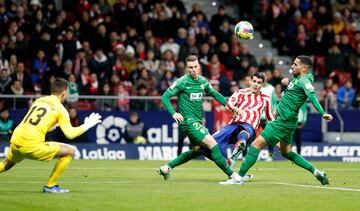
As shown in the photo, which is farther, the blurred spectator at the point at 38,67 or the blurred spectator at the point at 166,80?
the blurred spectator at the point at 166,80

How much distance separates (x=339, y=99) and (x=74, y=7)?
29.0 ft

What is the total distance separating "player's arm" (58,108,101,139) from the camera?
13289 mm

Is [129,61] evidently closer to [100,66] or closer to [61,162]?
[100,66]

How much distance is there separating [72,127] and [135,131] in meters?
12.7

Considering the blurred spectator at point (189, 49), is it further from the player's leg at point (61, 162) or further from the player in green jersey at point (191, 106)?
the player's leg at point (61, 162)

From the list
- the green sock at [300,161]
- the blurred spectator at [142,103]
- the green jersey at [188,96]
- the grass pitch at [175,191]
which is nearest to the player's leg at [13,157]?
the grass pitch at [175,191]

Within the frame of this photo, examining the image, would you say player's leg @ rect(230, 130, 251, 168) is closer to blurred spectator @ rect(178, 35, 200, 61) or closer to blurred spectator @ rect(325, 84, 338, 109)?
blurred spectator @ rect(325, 84, 338, 109)

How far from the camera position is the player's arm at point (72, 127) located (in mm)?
13289

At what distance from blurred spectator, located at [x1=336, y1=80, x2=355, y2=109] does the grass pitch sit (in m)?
7.99

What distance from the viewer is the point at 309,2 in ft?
105

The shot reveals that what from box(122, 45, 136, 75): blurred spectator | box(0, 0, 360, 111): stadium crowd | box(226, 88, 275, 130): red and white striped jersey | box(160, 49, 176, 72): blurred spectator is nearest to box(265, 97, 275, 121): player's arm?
box(226, 88, 275, 130): red and white striped jersey

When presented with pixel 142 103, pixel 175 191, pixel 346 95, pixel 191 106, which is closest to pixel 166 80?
pixel 142 103

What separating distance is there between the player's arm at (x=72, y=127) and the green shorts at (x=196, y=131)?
3018 mm

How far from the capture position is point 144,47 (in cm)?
2820
